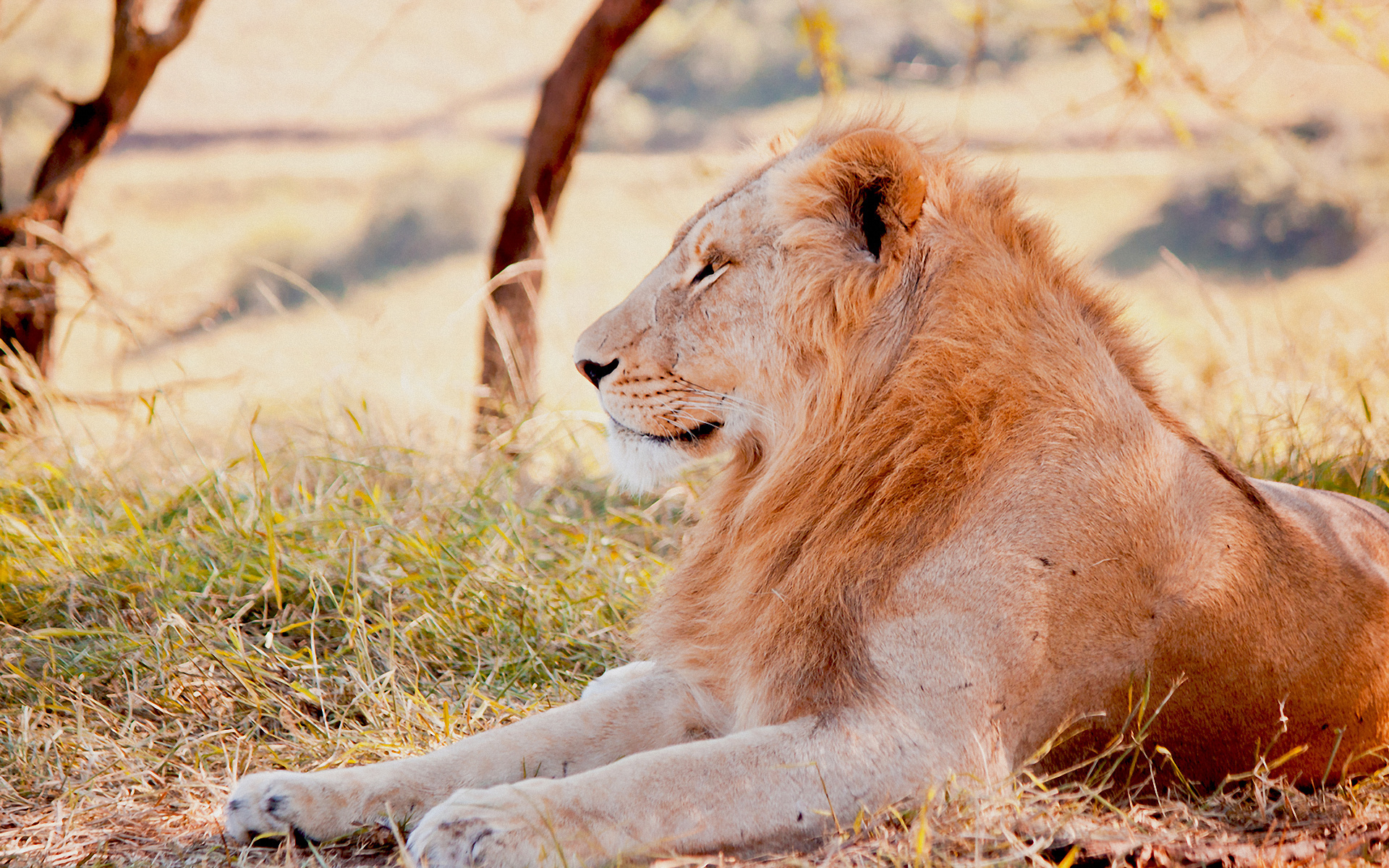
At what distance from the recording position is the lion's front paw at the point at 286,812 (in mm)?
2006

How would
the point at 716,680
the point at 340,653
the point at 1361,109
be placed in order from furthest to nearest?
the point at 1361,109 → the point at 340,653 → the point at 716,680

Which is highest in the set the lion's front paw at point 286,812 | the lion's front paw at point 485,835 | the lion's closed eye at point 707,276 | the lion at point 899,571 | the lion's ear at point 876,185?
the lion's ear at point 876,185

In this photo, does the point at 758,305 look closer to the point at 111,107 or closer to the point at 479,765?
the point at 479,765

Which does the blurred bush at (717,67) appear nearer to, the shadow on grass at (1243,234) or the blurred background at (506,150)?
the blurred background at (506,150)

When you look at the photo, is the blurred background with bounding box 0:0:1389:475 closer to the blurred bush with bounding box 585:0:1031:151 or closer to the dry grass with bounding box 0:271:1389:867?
the blurred bush with bounding box 585:0:1031:151

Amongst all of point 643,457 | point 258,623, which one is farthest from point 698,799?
point 258,623

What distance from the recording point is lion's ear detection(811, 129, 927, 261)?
2.19 m

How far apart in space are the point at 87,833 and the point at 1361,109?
21.4 metres

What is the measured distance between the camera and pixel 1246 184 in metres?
18.9

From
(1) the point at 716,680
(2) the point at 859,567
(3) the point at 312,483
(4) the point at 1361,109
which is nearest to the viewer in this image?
(2) the point at 859,567

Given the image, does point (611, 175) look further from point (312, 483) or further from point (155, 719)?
point (155, 719)

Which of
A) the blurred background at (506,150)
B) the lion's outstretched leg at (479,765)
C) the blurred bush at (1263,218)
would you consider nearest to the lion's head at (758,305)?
the lion's outstretched leg at (479,765)

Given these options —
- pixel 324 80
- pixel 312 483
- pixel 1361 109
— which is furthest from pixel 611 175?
pixel 312 483

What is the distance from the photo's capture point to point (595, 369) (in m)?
2.53
